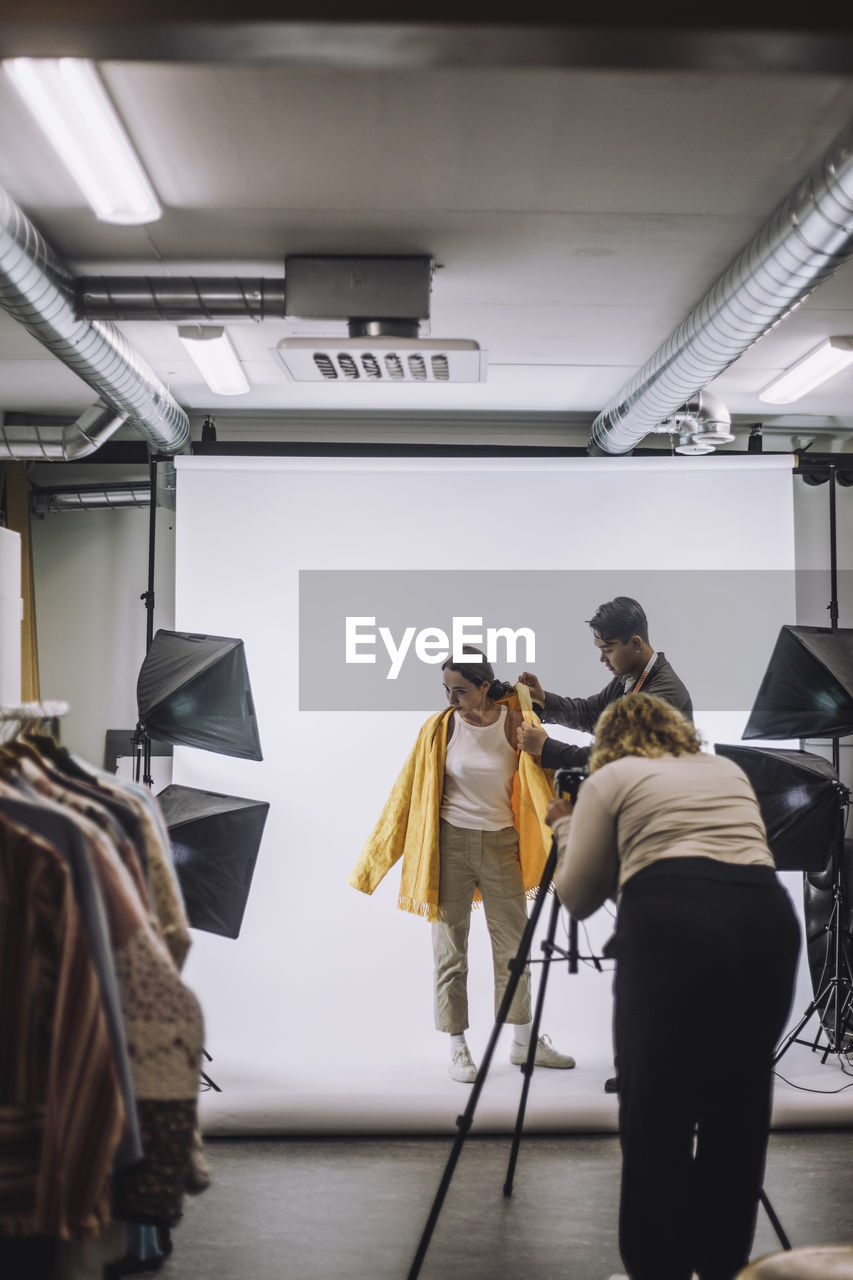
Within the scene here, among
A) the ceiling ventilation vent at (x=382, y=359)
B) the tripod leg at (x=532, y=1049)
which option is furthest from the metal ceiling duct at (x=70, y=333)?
the tripod leg at (x=532, y=1049)

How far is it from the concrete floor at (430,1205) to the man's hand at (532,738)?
4.13 ft

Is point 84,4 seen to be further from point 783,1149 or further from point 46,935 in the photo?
point 783,1149

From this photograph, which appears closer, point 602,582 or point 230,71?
point 230,71

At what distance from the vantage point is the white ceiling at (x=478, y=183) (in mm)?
→ 2367

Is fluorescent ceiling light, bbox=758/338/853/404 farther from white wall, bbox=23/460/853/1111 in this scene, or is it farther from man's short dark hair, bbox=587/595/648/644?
man's short dark hair, bbox=587/595/648/644

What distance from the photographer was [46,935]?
56.3 inches

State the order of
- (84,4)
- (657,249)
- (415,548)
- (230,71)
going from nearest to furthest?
1. (84,4)
2. (230,71)
3. (657,249)
4. (415,548)

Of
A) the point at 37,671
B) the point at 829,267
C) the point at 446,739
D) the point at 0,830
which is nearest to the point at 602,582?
the point at 446,739

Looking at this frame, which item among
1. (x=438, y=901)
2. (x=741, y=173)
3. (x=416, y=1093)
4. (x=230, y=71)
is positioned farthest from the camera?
(x=438, y=901)

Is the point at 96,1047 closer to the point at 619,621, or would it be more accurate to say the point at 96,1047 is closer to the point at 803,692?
the point at 619,621

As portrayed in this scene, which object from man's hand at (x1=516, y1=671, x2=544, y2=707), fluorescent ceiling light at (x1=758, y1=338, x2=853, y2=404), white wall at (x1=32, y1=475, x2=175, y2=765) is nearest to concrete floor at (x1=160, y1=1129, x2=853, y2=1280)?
man's hand at (x1=516, y1=671, x2=544, y2=707)

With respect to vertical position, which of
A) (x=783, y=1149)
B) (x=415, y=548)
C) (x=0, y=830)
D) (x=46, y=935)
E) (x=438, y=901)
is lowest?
(x=783, y=1149)

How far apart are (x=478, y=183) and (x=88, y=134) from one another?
0.99 meters

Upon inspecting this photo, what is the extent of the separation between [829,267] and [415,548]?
2.34 meters
